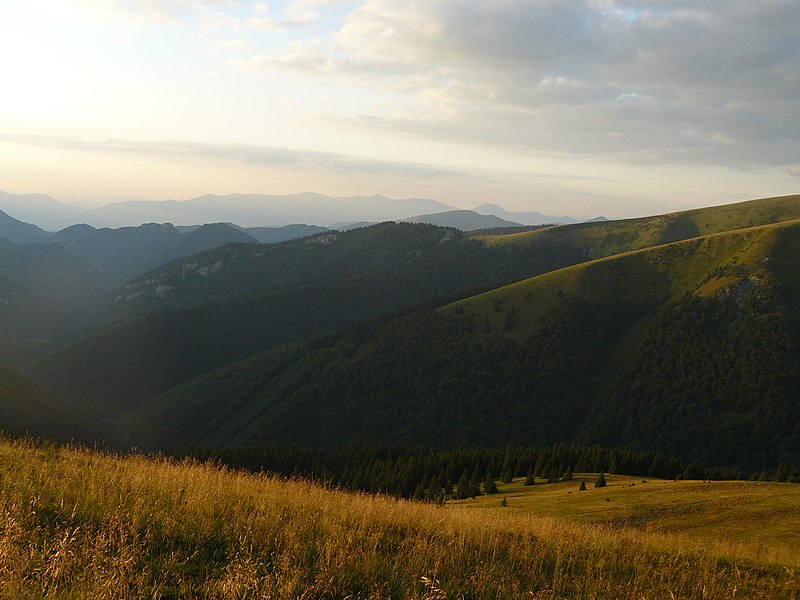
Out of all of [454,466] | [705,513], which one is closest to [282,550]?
[705,513]

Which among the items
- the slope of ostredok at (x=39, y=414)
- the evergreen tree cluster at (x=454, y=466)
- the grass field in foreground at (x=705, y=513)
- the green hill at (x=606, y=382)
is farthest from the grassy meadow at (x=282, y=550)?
the green hill at (x=606, y=382)

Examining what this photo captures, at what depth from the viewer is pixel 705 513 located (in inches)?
1004

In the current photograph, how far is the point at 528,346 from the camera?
18275 centimetres

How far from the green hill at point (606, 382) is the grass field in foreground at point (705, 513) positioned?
12516 centimetres

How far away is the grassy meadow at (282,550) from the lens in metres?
6.91

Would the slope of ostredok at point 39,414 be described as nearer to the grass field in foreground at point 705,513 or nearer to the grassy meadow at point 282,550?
the grass field in foreground at point 705,513

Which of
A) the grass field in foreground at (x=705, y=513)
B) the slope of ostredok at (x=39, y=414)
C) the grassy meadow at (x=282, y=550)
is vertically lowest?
the slope of ostredok at (x=39, y=414)

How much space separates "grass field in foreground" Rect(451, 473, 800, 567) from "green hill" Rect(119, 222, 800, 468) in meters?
125

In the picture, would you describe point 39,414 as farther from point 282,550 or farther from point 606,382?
point 606,382

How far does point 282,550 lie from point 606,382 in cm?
18926

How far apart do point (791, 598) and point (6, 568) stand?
14129mm

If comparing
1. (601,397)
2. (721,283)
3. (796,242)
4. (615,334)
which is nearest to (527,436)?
A: (601,397)

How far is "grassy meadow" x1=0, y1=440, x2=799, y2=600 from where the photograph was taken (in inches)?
272

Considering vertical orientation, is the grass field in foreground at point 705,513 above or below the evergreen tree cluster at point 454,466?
above
